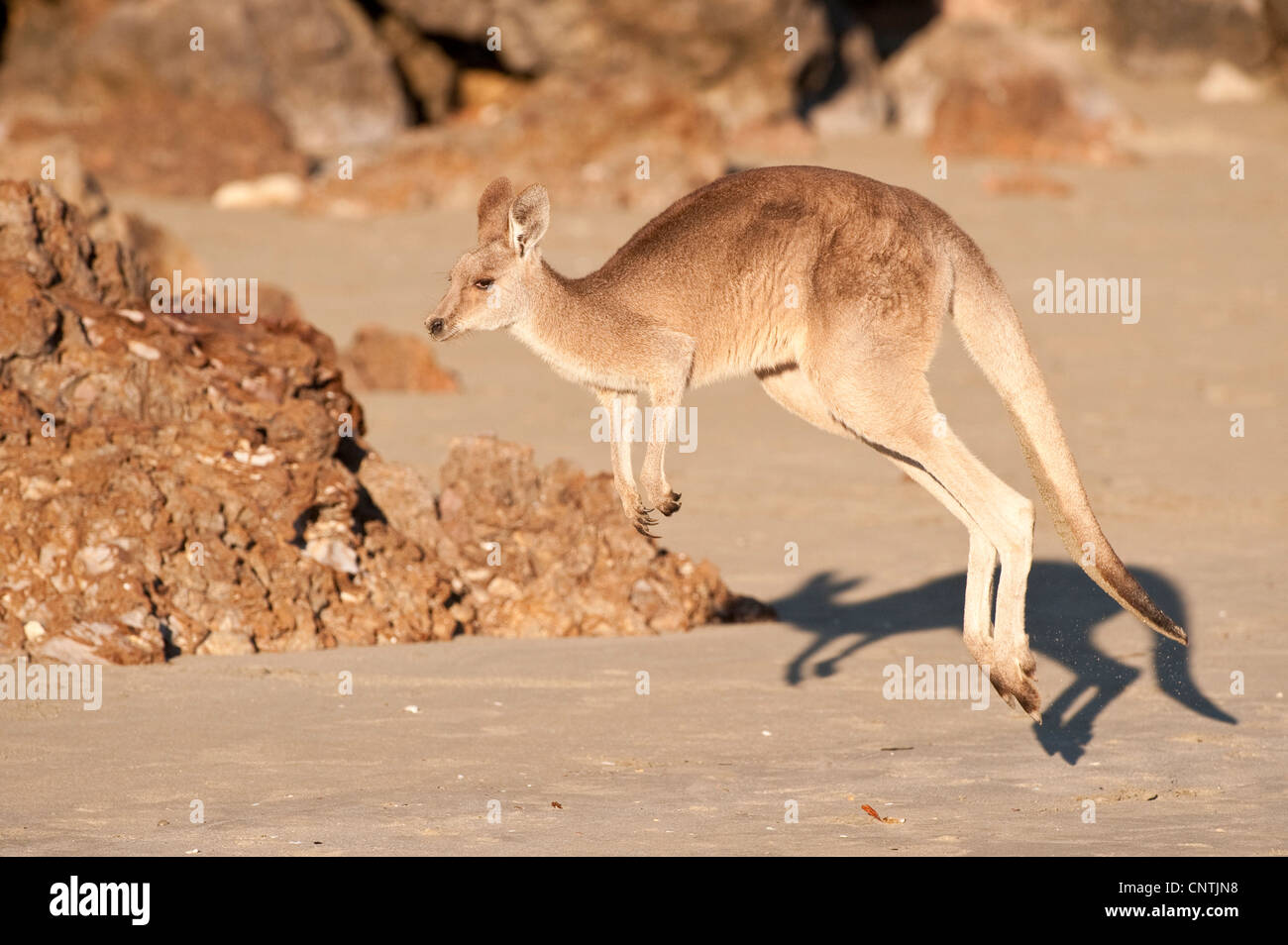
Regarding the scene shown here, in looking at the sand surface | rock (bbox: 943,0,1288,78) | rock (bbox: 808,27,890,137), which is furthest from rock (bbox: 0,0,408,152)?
rock (bbox: 943,0,1288,78)

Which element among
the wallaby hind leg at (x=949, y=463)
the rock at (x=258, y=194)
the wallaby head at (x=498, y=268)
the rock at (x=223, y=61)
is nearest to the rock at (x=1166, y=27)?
the rock at (x=223, y=61)

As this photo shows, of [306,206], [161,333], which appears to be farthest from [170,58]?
[161,333]

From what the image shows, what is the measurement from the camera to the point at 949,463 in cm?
588

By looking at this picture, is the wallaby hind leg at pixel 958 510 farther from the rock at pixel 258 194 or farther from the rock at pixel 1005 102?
the rock at pixel 1005 102

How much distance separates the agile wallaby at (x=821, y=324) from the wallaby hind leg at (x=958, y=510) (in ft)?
0.03

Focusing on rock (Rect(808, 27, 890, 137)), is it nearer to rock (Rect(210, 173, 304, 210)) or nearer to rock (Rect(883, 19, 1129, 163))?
rock (Rect(883, 19, 1129, 163))

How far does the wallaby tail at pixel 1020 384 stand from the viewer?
606cm

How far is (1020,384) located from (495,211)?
192 cm

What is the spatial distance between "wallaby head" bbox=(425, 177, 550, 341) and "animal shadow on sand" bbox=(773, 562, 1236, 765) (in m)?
1.97

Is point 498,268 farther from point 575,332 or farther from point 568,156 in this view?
point 568,156

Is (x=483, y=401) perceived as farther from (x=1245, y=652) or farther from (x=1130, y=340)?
(x=1245, y=652)

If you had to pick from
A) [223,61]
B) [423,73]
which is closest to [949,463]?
[223,61]

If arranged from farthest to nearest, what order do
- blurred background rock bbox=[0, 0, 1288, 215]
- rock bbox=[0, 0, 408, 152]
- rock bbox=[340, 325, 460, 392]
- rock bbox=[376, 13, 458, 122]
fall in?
1. rock bbox=[376, 13, 458, 122]
2. rock bbox=[0, 0, 408, 152]
3. blurred background rock bbox=[0, 0, 1288, 215]
4. rock bbox=[340, 325, 460, 392]

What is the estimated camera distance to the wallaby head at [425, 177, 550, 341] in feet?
18.9
